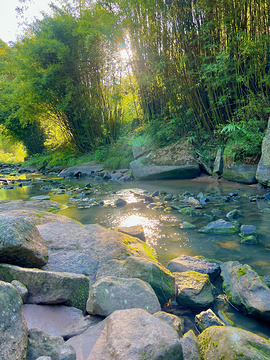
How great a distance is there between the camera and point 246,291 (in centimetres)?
204

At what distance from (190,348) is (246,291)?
87 centimetres

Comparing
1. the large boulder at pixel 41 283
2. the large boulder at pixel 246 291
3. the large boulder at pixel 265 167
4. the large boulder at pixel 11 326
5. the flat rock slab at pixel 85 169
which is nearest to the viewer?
the large boulder at pixel 11 326

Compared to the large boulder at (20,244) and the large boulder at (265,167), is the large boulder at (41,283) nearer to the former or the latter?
the large boulder at (20,244)

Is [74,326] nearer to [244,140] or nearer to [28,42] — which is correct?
[244,140]

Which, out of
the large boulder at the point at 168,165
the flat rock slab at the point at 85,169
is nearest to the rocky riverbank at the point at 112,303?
the large boulder at the point at 168,165

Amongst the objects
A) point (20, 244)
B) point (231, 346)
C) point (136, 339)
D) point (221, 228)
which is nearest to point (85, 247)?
point (20, 244)

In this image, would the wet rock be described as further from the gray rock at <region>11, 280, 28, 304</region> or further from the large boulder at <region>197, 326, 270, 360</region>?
the gray rock at <region>11, 280, 28, 304</region>

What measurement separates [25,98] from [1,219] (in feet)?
47.7

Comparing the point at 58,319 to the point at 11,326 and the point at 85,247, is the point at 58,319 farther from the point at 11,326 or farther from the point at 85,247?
the point at 85,247

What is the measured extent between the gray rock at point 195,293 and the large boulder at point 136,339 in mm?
700

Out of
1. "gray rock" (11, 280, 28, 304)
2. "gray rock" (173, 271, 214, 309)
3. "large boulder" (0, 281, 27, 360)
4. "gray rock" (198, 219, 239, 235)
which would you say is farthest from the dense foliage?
"large boulder" (0, 281, 27, 360)

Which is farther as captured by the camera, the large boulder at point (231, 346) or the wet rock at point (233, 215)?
the wet rock at point (233, 215)

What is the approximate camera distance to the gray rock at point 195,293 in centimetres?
202

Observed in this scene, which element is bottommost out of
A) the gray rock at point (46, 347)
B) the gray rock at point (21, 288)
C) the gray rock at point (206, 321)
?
the gray rock at point (206, 321)
